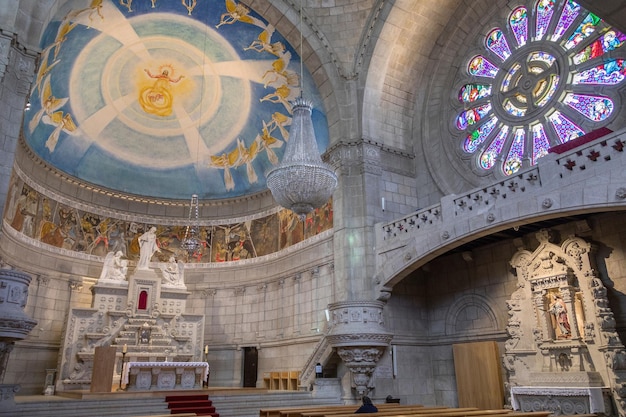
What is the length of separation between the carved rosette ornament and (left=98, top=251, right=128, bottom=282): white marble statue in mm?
7769

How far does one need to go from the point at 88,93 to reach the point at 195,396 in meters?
10.4

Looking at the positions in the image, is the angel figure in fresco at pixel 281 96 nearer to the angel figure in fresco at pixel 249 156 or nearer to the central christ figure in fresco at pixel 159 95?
the angel figure in fresco at pixel 249 156

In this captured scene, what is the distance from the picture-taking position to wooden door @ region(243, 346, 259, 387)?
53.8ft

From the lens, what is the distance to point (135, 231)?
17844mm

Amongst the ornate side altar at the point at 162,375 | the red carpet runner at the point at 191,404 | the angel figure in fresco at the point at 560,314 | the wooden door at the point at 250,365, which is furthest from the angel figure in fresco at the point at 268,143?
the angel figure in fresco at the point at 560,314

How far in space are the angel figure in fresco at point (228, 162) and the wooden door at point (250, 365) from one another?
5.97 meters

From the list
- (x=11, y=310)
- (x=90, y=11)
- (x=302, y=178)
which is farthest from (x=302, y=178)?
(x=90, y=11)

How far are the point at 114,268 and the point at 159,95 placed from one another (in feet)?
20.2

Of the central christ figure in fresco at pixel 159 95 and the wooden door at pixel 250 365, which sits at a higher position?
the central christ figure in fresco at pixel 159 95

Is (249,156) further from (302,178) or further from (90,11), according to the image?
(302,178)

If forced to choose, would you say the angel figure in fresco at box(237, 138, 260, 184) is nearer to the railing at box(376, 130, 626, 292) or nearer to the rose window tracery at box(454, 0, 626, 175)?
the railing at box(376, 130, 626, 292)

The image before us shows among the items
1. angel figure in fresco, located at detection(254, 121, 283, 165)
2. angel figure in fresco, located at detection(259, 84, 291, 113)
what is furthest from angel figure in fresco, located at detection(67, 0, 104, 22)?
angel figure in fresco, located at detection(254, 121, 283, 165)

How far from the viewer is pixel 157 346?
14.7 metres

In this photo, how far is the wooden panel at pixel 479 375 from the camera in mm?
11281
